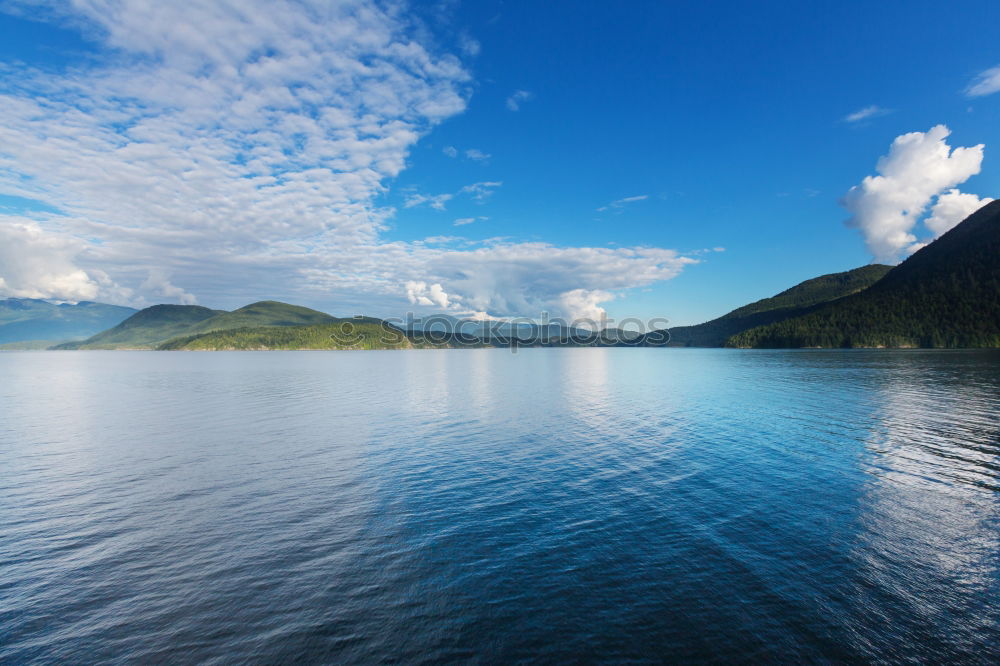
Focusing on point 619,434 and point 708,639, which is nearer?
point 708,639

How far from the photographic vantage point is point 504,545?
20.3 meters

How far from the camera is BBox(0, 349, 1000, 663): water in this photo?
13.8 meters

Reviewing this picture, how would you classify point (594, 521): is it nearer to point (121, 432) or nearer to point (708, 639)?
point (708, 639)

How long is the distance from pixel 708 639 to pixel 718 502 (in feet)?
43.5

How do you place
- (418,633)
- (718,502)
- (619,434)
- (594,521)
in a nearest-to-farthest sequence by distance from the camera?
(418,633), (594,521), (718,502), (619,434)

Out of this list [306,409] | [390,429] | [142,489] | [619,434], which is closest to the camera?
[142,489]

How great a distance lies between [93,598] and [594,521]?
71.7 ft

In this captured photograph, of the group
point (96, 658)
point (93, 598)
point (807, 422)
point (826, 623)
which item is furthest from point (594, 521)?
point (807, 422)

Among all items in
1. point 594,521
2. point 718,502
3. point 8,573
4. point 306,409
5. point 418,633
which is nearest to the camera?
point 418,633

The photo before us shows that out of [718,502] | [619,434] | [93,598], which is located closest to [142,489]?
[93,598]

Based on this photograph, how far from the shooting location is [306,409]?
63.7m

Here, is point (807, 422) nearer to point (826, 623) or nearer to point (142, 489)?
point (826, 623)

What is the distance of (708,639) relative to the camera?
13617 millimetres

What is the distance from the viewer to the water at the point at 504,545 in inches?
543
